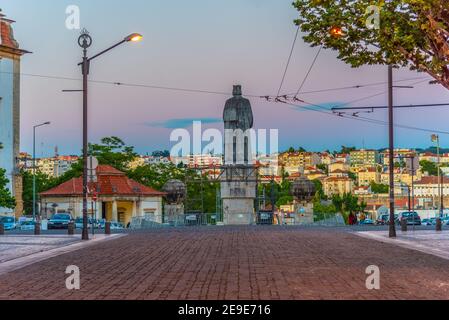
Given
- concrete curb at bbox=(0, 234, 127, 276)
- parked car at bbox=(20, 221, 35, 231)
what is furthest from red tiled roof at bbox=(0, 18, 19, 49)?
concrete curb at bbox=(0, 234, 127, 276)

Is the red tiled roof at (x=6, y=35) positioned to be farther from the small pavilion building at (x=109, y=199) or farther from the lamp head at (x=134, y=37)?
the lamp head at (x=134, y=37)

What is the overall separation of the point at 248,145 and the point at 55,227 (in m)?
18.0

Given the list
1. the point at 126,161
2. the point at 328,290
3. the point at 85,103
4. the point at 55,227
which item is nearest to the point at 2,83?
the point at 55,227

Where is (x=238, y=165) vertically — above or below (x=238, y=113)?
below

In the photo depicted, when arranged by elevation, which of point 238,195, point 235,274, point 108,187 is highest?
point 108,187

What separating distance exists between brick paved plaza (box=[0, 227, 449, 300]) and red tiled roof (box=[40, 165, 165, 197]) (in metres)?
59.0

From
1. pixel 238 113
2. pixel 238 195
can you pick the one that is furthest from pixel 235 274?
pixel 238 113

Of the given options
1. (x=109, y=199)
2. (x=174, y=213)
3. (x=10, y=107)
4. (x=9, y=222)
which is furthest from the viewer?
(x=109, y=199)

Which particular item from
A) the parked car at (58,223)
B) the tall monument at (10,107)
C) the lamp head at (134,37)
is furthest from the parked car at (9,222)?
the lamp head at (134,37)

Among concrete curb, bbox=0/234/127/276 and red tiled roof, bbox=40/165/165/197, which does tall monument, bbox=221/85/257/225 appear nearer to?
red tiled roof, bbox=40/165/165/197

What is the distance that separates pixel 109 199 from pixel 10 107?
1307 cm

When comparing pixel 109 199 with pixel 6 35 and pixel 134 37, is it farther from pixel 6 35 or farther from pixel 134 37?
pixel 134 37

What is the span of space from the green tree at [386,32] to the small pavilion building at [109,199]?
198 ft

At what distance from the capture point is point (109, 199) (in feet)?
290
